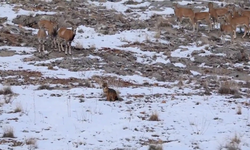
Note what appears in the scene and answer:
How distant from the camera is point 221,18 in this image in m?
28.3

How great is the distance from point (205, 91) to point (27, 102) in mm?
5850

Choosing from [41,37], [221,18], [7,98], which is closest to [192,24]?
[221,18]

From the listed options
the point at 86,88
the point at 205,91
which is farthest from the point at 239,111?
the point at 86,88

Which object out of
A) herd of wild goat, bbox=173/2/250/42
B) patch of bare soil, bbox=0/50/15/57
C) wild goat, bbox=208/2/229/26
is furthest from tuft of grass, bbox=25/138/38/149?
wild goat, bbox=208/2/229/26

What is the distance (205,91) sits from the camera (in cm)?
1504

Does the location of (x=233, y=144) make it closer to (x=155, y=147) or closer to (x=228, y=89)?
(x=155, y=147)

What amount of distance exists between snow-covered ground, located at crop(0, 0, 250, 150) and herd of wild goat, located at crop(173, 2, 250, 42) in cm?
992

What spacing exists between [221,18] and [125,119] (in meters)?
18.6

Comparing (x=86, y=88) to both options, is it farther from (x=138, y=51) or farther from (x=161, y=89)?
(x=138, y=51)

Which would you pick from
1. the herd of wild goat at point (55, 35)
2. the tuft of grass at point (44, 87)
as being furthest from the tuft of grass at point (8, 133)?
the herd of wild goat at point (55, 35)

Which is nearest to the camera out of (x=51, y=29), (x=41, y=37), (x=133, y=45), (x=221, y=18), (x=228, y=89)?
(x=228, y=89)

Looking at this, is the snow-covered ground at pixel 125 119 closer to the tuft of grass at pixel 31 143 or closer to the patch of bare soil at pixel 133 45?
the tuft of grass at pixel 31 143

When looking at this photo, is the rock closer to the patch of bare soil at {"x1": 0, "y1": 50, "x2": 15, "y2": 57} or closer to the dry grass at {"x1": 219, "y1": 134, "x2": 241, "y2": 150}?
the patch of bare soil at {"x1": 0, "y1": 50, "x2": 15, "y2": 57}

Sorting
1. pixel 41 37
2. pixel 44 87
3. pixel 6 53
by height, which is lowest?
pixel 6 53
